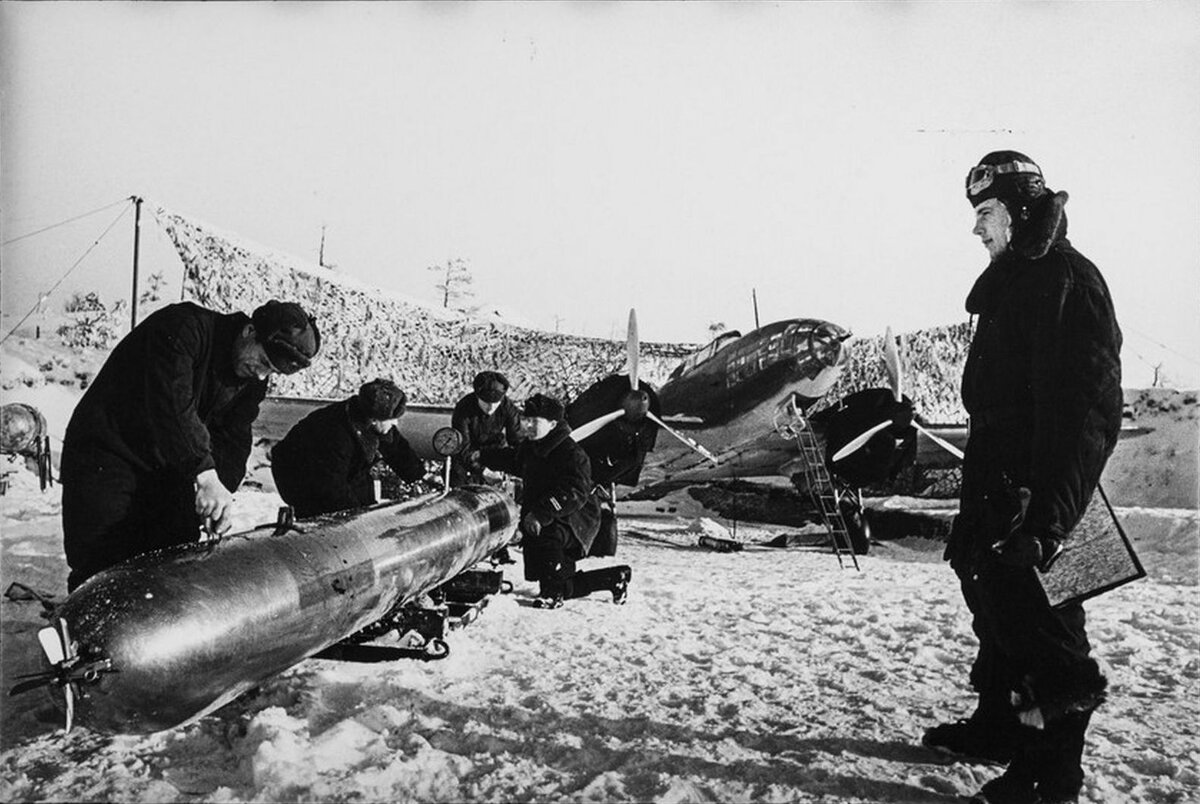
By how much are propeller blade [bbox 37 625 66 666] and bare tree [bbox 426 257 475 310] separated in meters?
4.10

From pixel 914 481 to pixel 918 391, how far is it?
188 inches

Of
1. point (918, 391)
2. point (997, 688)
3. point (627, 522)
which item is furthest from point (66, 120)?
point (918, 391)

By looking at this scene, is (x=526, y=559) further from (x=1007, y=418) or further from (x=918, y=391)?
(x=918, y=391)

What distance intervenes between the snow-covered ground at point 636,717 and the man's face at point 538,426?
3.50 ft

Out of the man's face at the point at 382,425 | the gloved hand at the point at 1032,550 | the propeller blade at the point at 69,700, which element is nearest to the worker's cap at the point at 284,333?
the propeller blade at the point at 69,700

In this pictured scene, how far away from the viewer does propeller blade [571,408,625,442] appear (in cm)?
895

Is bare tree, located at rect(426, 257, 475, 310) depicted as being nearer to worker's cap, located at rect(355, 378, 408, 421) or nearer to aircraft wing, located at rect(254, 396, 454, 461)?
worker's cap, located at rect(355, 378, 408, 421)

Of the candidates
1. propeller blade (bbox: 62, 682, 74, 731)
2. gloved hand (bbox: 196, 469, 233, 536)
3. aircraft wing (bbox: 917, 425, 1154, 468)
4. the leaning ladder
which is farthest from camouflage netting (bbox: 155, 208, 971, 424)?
propeller blade (bbox: 62, 682, 74, 731)

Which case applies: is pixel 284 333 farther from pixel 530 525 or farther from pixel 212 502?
pixel 530 525

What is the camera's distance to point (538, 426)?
5055 mm

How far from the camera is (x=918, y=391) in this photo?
10305mm

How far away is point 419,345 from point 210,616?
35.8 ft

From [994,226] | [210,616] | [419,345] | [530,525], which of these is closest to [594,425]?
[530,525]

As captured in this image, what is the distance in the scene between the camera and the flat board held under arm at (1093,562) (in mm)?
2230
